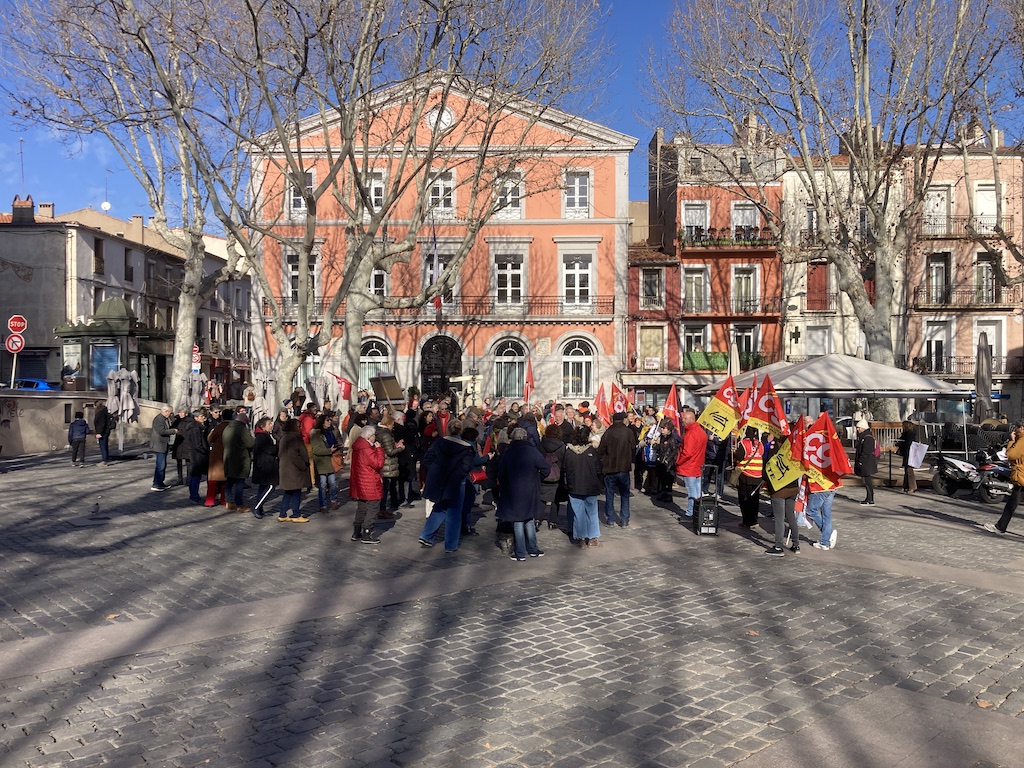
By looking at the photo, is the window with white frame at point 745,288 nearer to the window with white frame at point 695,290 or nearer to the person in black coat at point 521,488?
the window with white frame at point 695,290

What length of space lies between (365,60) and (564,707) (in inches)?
550

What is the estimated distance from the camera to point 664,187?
46.2 metres

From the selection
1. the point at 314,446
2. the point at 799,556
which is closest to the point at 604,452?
the point at 799,556

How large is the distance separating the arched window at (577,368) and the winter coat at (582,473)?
27.8 metres

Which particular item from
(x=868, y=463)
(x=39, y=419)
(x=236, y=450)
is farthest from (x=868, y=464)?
(x=39, y=419)

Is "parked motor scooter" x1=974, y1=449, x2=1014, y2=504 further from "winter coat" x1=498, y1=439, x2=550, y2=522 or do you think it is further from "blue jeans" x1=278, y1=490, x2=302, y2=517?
"blue jeans" x1=278, y1=490, x2=302, y2=517

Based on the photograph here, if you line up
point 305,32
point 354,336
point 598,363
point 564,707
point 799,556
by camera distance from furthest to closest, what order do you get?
1. point 598,363
2. point 354,336
3. point 305,32
4. point 799,556
5. point 564,707

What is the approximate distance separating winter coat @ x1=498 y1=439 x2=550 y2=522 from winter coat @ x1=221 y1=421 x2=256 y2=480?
508cm

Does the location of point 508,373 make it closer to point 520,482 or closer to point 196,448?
point 196,448

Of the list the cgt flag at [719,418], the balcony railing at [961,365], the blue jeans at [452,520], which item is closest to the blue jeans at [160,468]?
the blue jeans at [452,520]

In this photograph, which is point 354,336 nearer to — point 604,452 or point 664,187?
point 604,452

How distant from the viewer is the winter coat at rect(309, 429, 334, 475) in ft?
44.0

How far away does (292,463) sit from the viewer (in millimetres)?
12797

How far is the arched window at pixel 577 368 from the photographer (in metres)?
39.2
